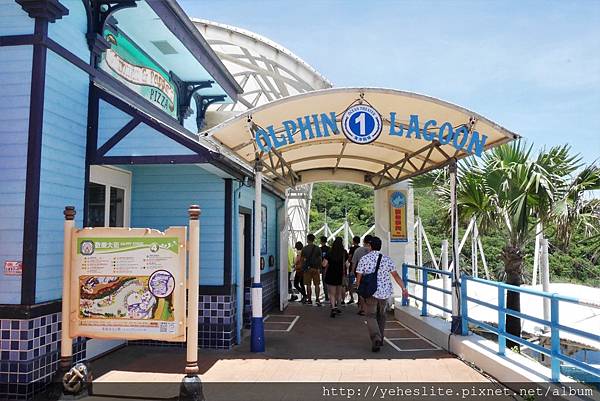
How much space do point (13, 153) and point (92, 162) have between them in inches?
46.4

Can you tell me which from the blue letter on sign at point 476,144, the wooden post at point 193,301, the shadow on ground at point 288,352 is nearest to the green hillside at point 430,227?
the shadow on ground at point 288,352

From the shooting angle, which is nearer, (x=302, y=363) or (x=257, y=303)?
(x=302, y=363)

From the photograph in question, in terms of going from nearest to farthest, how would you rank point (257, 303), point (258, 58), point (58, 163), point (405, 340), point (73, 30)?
point (58, 163) < point (73, 30) < point (257, 303) < point (405, 340) < point (258, 58)

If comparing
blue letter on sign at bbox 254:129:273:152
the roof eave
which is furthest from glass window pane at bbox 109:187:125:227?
the roof eave

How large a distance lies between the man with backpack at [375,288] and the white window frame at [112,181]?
375 cm

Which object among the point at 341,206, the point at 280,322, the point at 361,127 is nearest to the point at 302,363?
the point at 280,322

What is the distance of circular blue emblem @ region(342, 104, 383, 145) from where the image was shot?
706 centimetres

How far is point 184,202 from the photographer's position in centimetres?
787

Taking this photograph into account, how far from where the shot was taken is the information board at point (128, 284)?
5.25m

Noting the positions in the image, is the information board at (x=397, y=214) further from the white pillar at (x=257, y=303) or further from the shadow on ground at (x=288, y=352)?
the white pillar at (x=257, y=303)

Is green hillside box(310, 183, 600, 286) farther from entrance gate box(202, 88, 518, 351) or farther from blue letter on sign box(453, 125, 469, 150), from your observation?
blue letter on sign box(453, 125, 469, 150)

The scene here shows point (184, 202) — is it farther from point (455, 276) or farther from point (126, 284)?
point (455, 276)

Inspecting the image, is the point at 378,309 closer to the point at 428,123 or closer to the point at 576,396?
the point at 428,123

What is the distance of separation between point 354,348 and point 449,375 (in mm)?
1927
